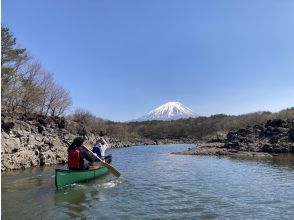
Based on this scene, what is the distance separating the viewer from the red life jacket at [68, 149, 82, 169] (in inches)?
753

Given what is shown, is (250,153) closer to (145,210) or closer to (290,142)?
(290,142)

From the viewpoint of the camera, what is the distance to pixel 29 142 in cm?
3088

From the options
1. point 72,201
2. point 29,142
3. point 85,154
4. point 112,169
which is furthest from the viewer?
point 29,142

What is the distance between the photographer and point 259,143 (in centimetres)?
4541

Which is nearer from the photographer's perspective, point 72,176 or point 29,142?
point 72,176

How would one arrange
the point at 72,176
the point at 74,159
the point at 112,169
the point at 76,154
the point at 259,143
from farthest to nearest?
1. the point at 259,143
2. the point at 112,169
3. the point at 74,159
4. the point at 76,154
5. the point at 72,176

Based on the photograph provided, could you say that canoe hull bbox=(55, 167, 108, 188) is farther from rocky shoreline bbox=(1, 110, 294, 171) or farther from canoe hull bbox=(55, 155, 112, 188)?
rocky shoreline bbox=(1, 110, 294, 171)

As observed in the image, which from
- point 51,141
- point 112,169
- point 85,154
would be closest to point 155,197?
point 85,154

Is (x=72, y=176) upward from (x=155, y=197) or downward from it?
upward

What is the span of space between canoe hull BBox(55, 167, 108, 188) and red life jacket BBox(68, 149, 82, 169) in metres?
0.53

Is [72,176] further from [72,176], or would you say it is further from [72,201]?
[72,201]

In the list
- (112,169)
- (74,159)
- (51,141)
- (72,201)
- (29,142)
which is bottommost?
(72,201)

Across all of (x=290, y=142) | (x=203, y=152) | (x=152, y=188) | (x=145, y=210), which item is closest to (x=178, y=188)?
(x=152, y=188)

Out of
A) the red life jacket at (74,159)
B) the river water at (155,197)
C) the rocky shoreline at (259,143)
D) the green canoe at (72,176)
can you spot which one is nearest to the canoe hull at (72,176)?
the green canoe at (72,176)
